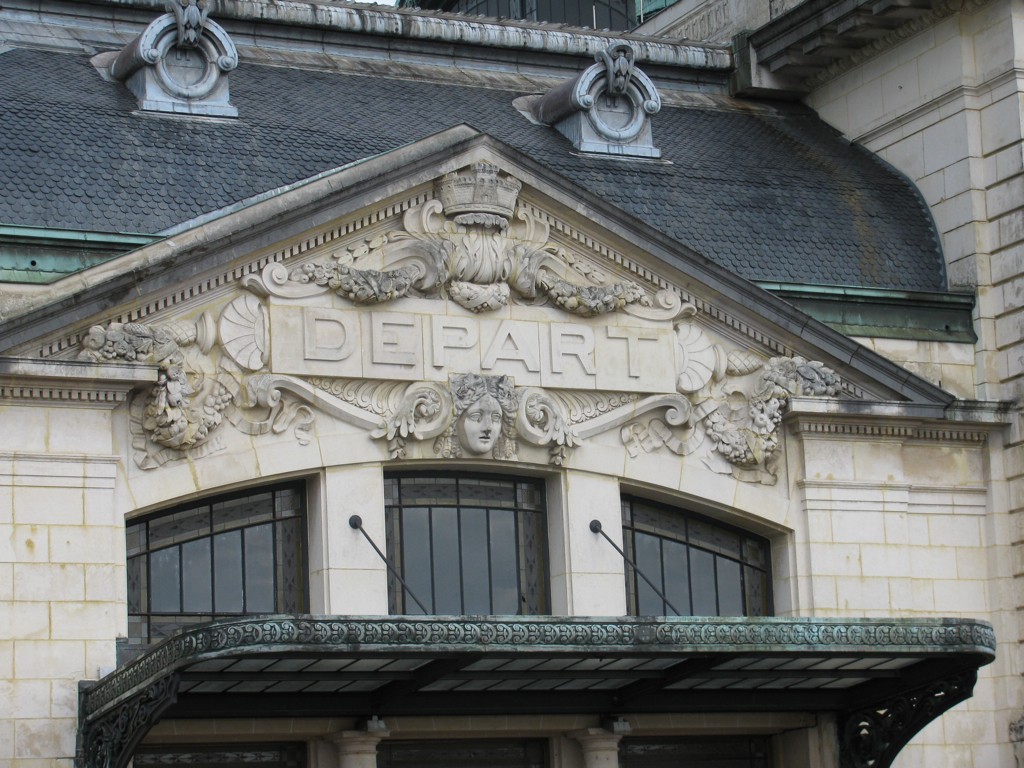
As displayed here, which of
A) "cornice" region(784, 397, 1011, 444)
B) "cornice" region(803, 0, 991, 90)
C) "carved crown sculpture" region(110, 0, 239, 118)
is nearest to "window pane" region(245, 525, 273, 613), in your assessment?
"carved crown sculpture" region(110, 0, 239, 118)

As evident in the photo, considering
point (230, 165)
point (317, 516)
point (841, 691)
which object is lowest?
point (841, 691)

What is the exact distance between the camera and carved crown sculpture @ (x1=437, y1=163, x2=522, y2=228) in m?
27.7

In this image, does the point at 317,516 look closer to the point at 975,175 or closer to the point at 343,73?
the point at 343,73

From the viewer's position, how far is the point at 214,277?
2638 cm

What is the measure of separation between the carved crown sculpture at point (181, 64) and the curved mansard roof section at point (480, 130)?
0.23 metres

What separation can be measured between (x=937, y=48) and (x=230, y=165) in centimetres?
1027

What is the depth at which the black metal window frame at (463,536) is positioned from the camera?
27.4 metres

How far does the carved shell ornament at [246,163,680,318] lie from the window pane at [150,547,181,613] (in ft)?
11.0

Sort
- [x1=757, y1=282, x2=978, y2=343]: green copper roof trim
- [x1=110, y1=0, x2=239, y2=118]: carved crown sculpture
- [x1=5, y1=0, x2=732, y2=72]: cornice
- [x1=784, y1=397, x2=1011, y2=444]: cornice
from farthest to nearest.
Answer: [x1=5, y1=0, x2=732, y2=72]: cornice, [x1=757, y1=282, x2=978, y2=343]: green copper roof trim, [x1=110, y1=0, x2=239, y2=118]: carved crown sculpture, [x1=784, y1=397, x2=1011, y2=444]: cornice

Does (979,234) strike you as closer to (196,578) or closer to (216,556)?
(216,556)

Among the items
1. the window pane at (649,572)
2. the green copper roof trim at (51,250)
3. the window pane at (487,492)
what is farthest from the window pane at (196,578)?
the window pane at (649,572)

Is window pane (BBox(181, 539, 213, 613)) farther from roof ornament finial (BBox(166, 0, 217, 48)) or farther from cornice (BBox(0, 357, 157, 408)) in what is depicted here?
roof ornament finial (BBox(166, 0, 217, 48))

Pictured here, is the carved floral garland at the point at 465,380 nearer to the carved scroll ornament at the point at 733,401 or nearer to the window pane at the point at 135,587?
the carved scroll ornament at the point at 733,401

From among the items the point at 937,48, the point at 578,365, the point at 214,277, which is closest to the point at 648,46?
the point at 937,48
